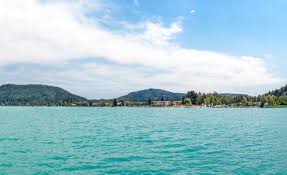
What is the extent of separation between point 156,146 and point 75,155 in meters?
11.8

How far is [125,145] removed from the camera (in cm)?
4653

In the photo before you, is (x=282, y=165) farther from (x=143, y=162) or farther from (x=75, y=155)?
(x=75, y=155)

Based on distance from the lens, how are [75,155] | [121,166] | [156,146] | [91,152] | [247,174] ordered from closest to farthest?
[247,174] < [121,166] < [75,155] < [91,152] < [156,146]

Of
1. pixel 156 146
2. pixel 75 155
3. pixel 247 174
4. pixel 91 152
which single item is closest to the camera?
pixel 247 174

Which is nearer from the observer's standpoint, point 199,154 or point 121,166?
point 121,166

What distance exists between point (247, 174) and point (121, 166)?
34.5 feet

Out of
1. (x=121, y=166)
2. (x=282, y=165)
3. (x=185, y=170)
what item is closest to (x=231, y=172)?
(x=185, y=170)

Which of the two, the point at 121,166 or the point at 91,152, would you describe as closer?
the point at 121,166

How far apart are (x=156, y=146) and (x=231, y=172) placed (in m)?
16.4

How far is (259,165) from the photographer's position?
33062mm

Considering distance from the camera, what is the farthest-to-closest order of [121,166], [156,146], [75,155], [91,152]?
[156,146] < [91,152] < [75,155] < [121,166]

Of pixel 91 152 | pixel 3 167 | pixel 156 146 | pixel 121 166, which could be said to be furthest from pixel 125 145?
pixel 3 167

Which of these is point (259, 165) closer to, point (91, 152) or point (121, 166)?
point (121, 166)

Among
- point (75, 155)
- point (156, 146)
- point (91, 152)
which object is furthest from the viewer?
point (156, 146)
